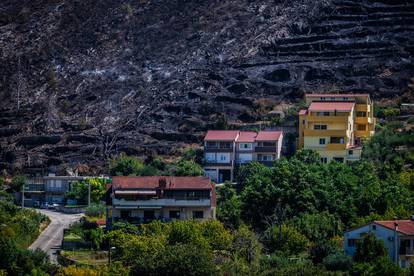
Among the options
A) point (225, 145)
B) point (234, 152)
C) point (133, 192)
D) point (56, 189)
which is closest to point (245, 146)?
point (234, 152)

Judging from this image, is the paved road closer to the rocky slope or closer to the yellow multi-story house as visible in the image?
the rocky slope

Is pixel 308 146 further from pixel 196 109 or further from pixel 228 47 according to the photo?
pixel 228 47

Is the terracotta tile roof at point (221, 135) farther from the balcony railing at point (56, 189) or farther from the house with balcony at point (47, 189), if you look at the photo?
the balcony railing at point (56, 189)

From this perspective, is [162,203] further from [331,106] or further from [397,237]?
[331,106]

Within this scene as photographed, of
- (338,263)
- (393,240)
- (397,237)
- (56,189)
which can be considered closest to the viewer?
(338,263)

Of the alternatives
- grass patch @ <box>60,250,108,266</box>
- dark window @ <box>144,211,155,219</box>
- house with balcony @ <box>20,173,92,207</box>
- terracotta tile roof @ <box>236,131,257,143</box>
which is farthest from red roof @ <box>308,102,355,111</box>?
grass patch @ <box>60,250,108,266</box>
